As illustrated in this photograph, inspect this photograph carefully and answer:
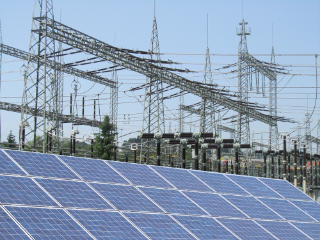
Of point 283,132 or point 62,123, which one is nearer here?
point 283,132

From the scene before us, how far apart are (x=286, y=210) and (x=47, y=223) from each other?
8.75 metres

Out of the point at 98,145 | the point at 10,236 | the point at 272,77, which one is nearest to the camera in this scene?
the point at 10,236

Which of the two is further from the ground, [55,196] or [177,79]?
[177,79]

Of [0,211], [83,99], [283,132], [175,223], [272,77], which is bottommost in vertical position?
[175,223]

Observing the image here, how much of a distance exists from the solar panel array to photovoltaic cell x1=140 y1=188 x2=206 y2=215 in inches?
0.6

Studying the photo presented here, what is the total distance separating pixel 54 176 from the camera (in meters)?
10.7

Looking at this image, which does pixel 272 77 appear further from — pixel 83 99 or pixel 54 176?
pixel 54 176

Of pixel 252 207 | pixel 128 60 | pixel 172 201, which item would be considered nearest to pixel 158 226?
pixel 172 201

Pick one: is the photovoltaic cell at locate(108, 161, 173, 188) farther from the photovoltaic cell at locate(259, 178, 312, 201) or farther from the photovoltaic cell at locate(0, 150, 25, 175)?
the photovoltaic cell at locate(259, 178, 312, 201)

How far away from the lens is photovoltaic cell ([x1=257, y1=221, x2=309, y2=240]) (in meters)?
11.7

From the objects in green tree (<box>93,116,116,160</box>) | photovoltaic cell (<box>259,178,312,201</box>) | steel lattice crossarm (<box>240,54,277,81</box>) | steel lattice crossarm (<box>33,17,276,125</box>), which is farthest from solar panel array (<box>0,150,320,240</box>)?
steel lattice crossarm (<box>240,54,277,81</box>)

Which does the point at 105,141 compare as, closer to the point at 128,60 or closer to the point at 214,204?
the point at 128,60

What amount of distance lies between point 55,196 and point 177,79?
99.5 feet

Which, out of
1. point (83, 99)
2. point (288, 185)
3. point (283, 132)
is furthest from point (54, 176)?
point (83, 99)
